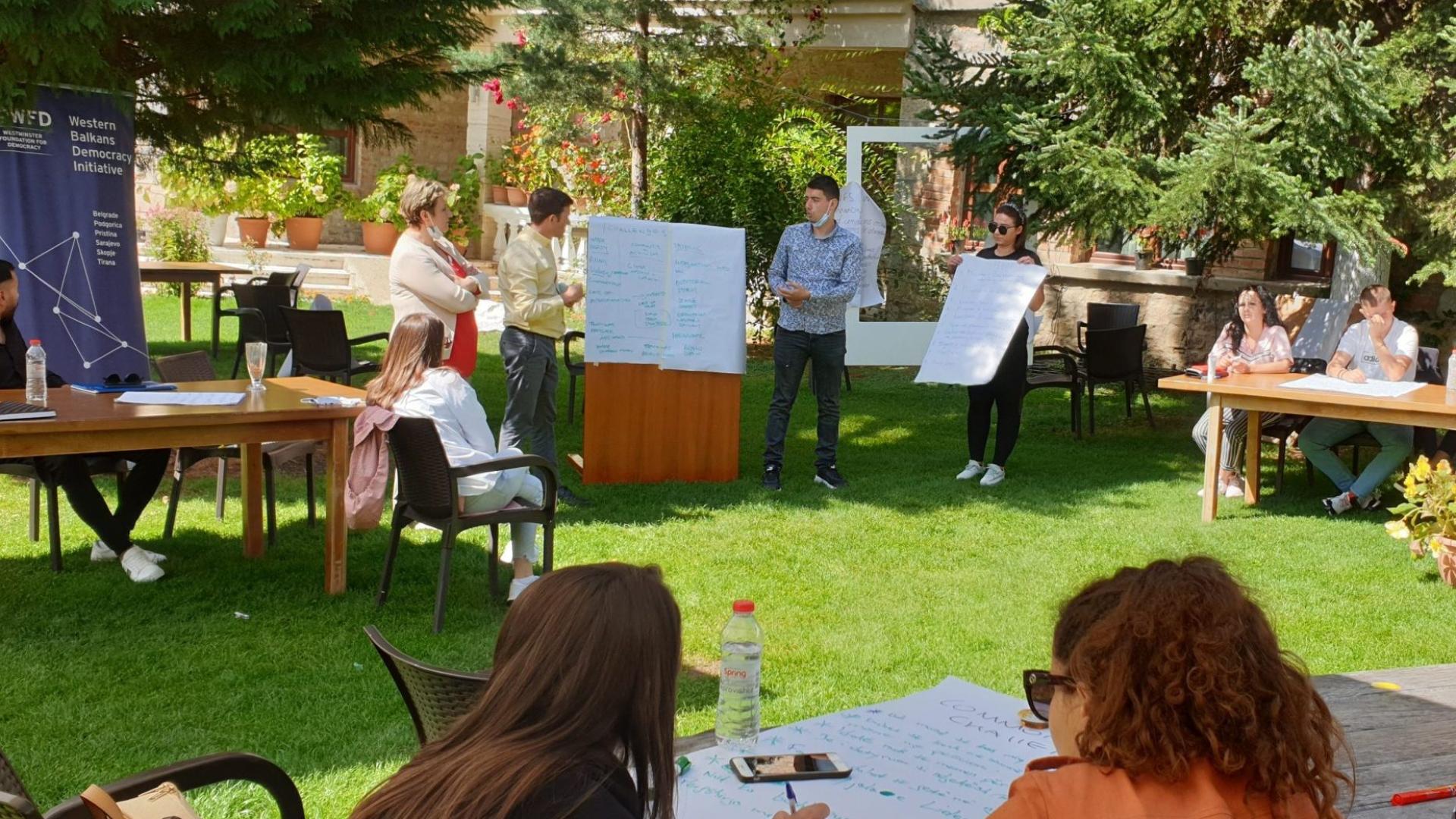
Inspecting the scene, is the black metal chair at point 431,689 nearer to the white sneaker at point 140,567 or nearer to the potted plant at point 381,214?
the white sneaker at point 140,567

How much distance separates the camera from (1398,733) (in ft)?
9.64

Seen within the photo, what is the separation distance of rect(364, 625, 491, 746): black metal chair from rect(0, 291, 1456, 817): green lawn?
1231mm

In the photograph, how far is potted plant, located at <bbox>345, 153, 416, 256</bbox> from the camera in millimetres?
19109

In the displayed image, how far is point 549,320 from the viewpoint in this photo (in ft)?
24.7

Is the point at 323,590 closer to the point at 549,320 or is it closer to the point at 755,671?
the point at 549,320

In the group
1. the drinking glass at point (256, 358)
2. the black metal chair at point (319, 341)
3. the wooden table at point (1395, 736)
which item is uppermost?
the drinking glass at point (256, 358)

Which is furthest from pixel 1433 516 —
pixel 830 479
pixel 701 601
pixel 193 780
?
pixel 193 780

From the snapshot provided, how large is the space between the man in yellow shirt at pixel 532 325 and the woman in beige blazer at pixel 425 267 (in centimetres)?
29

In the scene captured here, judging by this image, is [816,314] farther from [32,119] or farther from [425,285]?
[32,119]

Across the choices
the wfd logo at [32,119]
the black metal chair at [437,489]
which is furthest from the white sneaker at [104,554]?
the wfd logo at [32,119]

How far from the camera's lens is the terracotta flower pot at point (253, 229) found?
63.3 ft

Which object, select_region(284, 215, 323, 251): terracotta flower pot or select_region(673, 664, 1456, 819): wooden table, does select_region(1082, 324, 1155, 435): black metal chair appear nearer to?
select_region(673, 664, 1456, 819): wooden table

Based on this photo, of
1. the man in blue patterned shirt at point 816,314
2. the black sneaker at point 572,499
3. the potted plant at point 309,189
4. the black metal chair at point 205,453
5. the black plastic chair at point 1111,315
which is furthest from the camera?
the potted plant at point 309,189

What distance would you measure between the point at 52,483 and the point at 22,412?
2.83 feet
